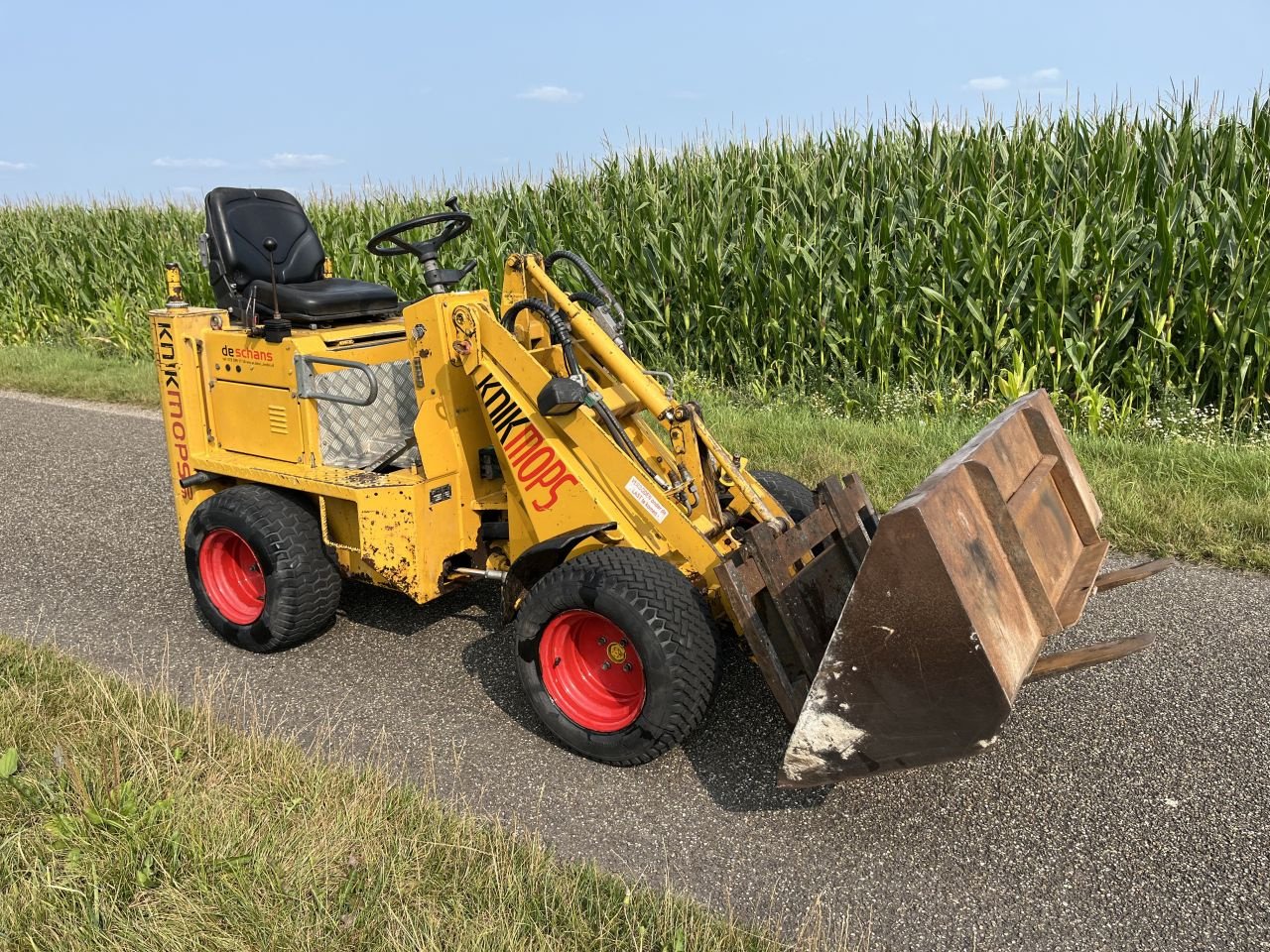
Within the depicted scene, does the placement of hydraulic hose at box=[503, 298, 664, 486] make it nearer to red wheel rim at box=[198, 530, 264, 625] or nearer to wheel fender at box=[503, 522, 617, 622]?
wheel fender at box=[503, 522, 617, 622]

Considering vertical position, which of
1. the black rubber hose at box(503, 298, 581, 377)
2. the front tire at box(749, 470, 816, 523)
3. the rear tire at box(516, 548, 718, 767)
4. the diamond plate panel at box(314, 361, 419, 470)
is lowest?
the rear tire at box(516, 548, 718, 767)

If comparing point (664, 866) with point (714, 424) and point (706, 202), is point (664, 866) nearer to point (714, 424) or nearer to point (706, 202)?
point (714, 424)

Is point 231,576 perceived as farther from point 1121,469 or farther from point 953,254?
point 953,254

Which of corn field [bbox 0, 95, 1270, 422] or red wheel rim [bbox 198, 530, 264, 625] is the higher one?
corn field [bbox 0, 95, 1270, 422]

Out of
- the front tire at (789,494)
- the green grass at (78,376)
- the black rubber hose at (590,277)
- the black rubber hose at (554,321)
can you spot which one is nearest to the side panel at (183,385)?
the black rubber hose at (554,321)

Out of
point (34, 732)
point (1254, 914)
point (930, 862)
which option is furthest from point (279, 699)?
point (1254, 914)

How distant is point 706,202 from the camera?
945 cm

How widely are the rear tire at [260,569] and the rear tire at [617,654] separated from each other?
1.26 m

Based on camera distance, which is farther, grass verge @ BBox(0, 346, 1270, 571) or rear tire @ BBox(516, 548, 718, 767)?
grass verge @ BBox(0, 346, 1270, 571)

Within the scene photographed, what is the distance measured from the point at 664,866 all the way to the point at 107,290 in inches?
576

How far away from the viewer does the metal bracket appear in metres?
4.46

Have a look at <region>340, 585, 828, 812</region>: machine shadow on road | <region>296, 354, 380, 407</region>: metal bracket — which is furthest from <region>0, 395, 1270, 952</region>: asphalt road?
<region>296, 354, 380, 407</region>: metal bracket

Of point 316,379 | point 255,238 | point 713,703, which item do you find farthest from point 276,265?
point 713,703

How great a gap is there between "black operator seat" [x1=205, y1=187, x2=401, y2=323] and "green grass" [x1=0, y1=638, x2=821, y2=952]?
6.72 ft
